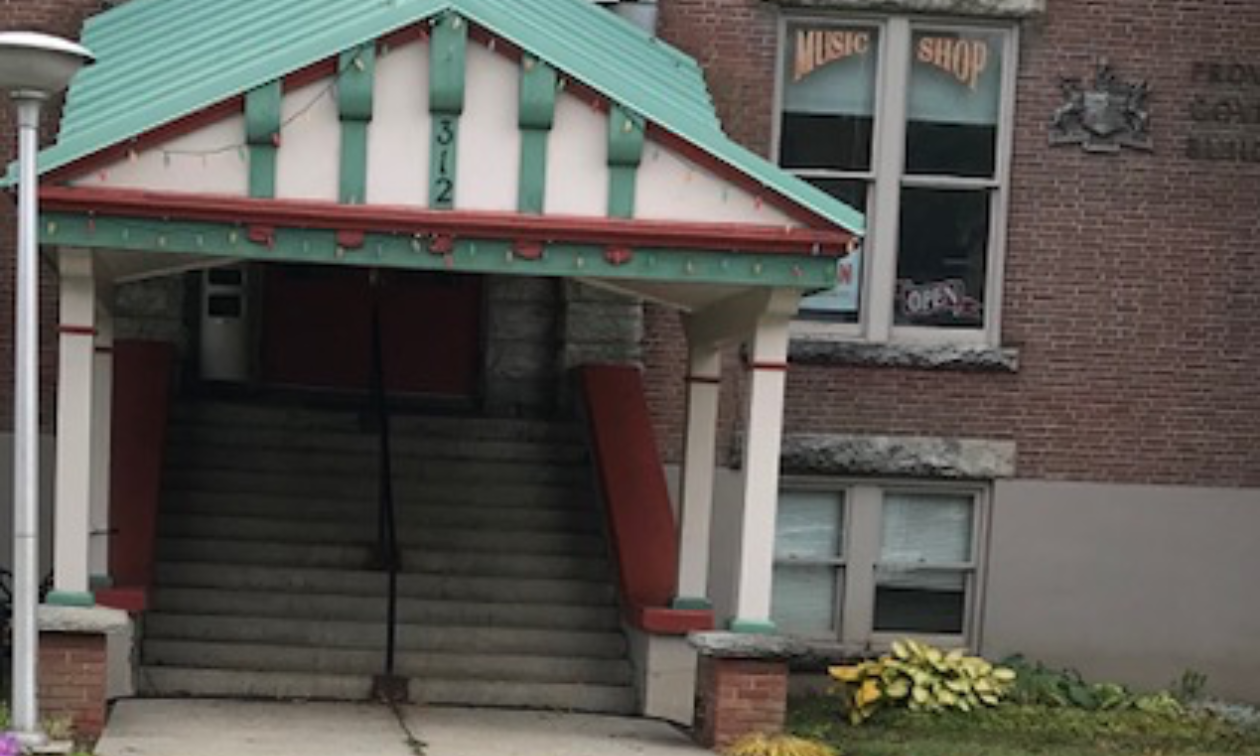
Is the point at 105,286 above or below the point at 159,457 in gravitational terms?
above

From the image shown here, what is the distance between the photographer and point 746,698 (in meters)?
11.2

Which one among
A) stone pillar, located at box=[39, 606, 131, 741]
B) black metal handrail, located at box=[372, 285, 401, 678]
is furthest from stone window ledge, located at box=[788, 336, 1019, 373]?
stone pillar, located at box=[39, 606, 131, 741]

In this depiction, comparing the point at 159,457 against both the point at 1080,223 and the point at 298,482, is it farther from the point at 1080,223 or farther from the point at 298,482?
the point at 1080,223

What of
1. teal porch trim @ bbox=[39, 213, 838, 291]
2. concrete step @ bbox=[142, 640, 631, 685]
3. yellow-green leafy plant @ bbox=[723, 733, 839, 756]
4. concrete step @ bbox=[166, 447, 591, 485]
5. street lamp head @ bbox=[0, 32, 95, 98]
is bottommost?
concrete step @ bbox=[142, 640, 631, 685]

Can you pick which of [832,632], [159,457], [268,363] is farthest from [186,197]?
[832,632]

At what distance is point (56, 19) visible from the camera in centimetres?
1462

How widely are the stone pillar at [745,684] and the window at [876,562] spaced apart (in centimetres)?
420

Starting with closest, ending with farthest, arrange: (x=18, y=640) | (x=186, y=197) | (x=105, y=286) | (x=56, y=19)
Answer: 1. (x=18, y=640)
2. (x=186, y=197)
3. (x=105, y=286)
4. (x=56, y=19)

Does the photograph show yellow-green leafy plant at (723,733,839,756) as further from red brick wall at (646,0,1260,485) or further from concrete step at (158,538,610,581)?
red brick wall at (646,0,1260,485)

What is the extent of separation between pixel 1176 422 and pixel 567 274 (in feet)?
21.9

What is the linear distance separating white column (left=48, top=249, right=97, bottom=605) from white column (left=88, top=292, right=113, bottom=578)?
172cm

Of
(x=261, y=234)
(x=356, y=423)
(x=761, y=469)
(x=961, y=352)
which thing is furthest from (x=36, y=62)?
(x=961, y=352)

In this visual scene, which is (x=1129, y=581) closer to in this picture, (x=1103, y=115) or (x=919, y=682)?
(x=919, y=682)

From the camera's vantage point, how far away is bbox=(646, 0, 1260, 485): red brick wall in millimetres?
15328
